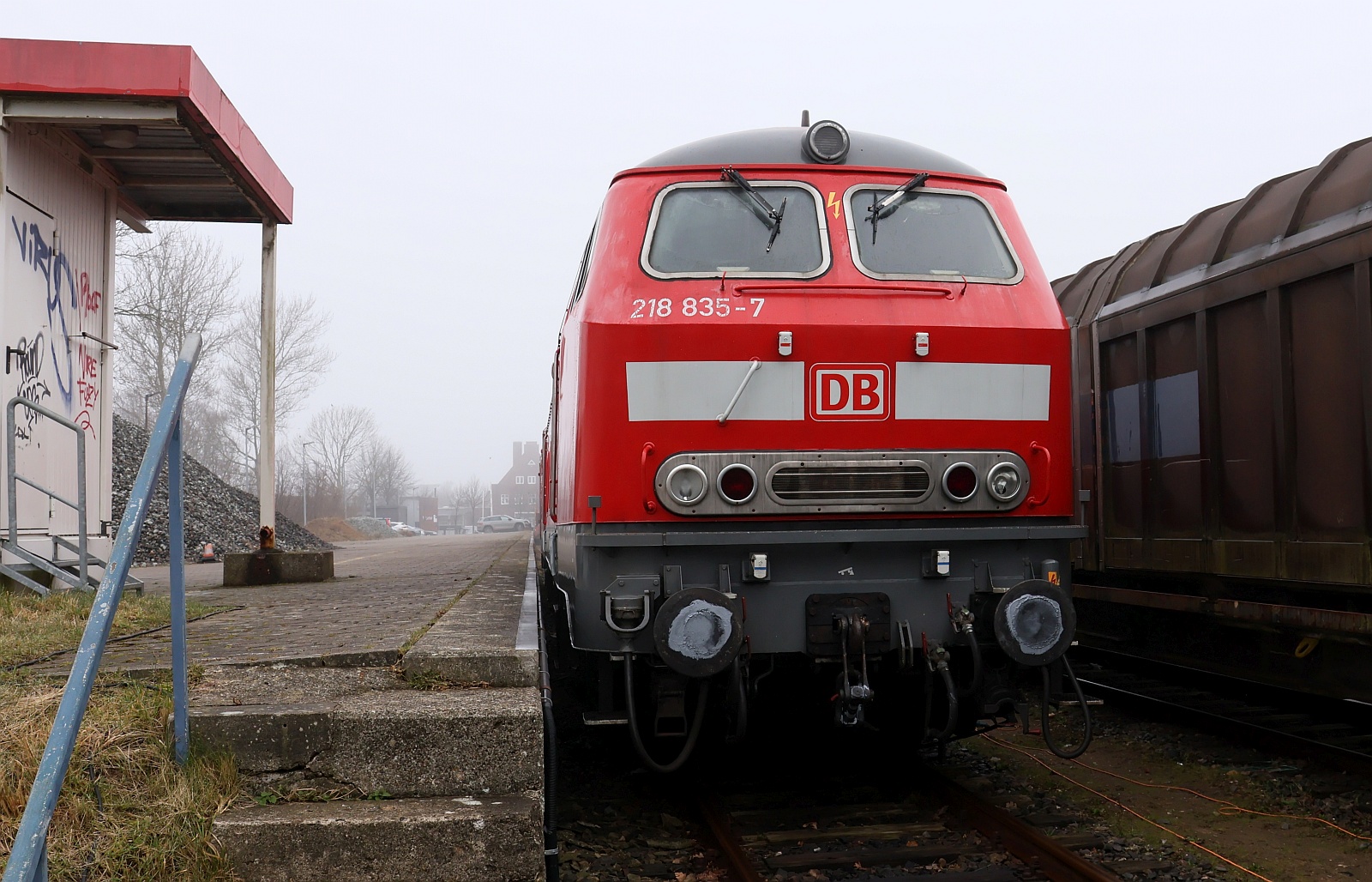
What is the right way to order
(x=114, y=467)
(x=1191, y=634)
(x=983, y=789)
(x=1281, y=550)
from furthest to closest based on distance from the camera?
(x=114, y=467), (x=1191, y=634), (x=1281, y=550), (x=983, y=789)

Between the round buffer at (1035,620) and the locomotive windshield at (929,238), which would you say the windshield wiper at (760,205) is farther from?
the round buffer at (1035,620)

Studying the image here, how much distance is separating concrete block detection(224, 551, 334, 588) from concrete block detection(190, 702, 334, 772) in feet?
25.1

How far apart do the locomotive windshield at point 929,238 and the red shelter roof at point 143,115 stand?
6.03 meters

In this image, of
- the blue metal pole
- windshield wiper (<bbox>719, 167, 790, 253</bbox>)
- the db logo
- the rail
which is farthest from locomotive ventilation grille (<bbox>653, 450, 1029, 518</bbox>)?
the rail

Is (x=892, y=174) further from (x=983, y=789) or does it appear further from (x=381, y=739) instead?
(x=381, y=739)

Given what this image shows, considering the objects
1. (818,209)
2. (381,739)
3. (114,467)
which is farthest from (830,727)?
(114,467)

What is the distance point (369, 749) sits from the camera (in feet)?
12.3

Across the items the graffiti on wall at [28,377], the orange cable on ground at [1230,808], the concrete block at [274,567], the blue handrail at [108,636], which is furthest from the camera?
the concrete block at [274,567]

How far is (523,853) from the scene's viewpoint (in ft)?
11.6

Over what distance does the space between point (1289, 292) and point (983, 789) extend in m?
3.11

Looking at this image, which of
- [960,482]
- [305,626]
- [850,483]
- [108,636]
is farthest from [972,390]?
[305,626]

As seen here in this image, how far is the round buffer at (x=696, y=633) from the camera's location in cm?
441

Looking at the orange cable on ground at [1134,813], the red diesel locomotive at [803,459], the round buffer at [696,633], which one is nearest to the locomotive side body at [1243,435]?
the orange cable on ground at [1134,813]

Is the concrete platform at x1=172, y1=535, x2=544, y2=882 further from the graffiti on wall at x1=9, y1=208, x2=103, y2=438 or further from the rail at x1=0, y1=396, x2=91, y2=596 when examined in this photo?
the graffiti on wall at x1=9, y1=208, x2=103, y2=438
